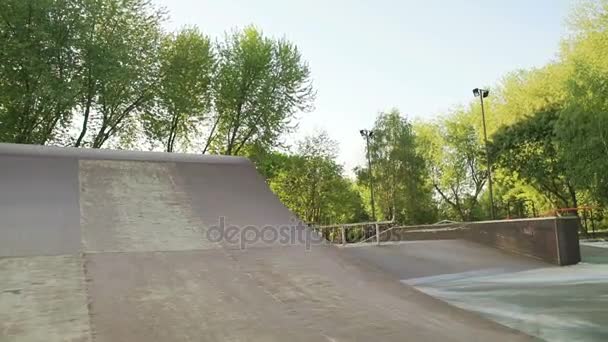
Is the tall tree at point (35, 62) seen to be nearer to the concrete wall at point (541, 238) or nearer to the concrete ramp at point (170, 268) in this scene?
the concrete ramp at point (170, 268)

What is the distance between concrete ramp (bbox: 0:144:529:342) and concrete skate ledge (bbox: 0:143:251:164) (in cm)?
4

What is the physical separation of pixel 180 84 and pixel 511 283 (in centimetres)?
2075

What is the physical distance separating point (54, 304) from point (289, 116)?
2495cm

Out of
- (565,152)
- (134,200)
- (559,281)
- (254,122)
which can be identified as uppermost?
(254,122)

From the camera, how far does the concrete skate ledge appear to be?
8.82 metres

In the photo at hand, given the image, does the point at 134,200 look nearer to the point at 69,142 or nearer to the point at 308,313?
the point at 308,313

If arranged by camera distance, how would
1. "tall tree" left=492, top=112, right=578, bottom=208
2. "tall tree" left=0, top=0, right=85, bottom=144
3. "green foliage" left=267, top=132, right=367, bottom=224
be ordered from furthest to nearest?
"green foliage" left=267, top=132, right=367, bottom=224
"tall tree" left=492, top=112, right=578, bottom=208
"tall tree" left=0, top=0, right=85, bottom=144

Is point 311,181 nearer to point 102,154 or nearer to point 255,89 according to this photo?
point 255,89

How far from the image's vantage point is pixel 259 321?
16.4 feet

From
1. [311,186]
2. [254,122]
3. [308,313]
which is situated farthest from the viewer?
[311,186]

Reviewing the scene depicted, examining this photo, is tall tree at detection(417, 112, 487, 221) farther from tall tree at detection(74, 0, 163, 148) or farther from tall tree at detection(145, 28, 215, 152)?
tall tree at detection(74, 0, 163, 148)

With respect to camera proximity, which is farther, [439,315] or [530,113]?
[530,113]

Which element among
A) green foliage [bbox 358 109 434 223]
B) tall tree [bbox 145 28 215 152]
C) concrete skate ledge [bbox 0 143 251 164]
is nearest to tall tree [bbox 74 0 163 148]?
tall tree [bbox 145 28 215 152]

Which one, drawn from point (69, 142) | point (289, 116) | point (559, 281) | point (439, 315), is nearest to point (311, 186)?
point (289, 116)
